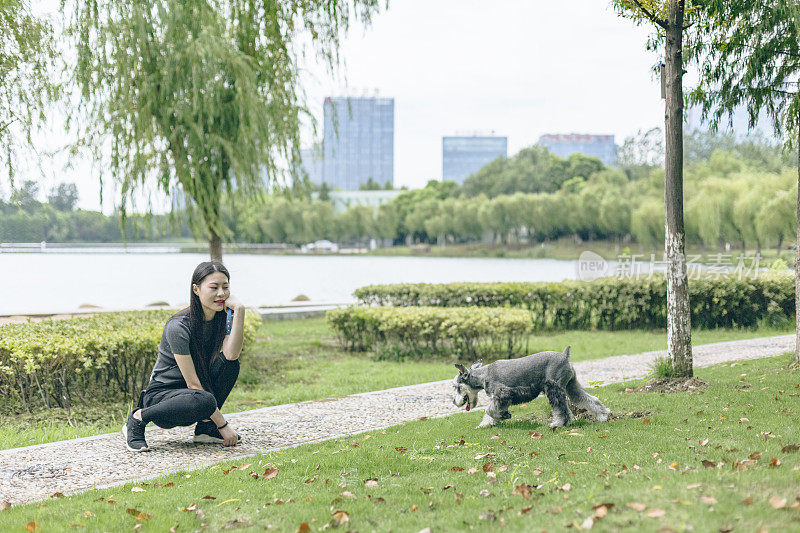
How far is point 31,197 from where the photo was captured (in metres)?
9.66

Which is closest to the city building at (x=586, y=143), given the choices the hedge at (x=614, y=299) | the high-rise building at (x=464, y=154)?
the high-rise building at (x=464, y=154)

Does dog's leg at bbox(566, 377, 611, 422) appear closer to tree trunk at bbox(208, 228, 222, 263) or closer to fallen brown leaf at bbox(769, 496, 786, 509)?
fallen brown leaf at bbox(769, 496, 786, 509)

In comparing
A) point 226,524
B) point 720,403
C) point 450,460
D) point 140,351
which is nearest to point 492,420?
point 450,460

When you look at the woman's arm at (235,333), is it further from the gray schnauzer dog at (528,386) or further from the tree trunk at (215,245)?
the tree trunk at (215,245)

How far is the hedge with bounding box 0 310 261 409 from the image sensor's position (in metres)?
6.73

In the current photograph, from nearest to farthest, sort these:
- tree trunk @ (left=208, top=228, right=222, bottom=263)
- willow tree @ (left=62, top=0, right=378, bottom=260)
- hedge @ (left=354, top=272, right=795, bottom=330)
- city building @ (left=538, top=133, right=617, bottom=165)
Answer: willow tree @ (left=62, top=0, right=378, bottom=260)
tree trunk @ (left=208, top=228, right=222, bottom=263)
hedge @ (left=354, top=272, right=795, bottom=330)
city building @ (left=538, top=133, right=617, bottom=165)

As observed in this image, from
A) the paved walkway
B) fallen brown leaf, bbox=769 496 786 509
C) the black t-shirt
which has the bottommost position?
the paved walkway

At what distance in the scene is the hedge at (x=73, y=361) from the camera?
6.73 m

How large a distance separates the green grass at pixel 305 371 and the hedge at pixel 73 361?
0.73 ft

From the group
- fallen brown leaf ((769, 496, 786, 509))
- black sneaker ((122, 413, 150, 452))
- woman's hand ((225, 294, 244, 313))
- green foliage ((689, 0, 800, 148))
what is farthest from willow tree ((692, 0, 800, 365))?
black sneaker ((122, 413, 150, 452))

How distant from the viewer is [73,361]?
6902 mm

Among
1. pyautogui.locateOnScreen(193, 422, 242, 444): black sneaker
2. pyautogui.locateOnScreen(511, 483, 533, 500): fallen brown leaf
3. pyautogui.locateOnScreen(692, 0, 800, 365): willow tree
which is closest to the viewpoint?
pyautogui.locateOnScreen(511, 483, 533, 500): fallen brown leaf

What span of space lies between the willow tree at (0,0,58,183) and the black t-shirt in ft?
17.4

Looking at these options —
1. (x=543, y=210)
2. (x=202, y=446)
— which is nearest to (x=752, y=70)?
(x=202, y=446)
